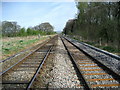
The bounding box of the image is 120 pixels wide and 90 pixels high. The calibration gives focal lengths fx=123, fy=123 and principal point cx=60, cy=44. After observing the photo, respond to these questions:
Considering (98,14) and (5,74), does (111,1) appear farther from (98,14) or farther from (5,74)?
(5,74)

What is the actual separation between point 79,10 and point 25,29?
1374 inches

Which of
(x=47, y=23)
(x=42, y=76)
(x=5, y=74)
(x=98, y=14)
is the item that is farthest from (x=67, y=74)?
(x=47, y=23)

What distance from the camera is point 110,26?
13.9m

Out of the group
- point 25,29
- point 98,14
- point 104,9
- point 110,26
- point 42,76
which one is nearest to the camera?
point 42,76

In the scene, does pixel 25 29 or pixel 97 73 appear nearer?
pixel 97 73

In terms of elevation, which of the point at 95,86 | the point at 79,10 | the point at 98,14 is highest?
the point at 79,10

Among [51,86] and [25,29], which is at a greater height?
[25,29]

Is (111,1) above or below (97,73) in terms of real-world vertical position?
above

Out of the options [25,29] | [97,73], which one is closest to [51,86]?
[97,73]

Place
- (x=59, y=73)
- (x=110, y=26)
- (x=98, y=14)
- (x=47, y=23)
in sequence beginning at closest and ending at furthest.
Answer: (x=59, y=73) → (x=110, y=26) → (x=98, y=14) → (x=47, y=23)

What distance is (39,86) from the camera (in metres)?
4.11

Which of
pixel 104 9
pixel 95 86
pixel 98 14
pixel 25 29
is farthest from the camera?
pixel 25 29

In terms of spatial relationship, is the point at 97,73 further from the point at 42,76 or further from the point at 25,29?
the point at 25,29

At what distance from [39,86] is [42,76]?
3.06ft
